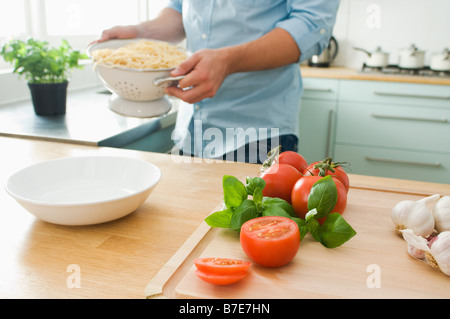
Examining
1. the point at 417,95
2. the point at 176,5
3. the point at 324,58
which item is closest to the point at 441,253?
the point at 176,5

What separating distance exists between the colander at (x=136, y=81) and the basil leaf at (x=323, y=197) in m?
0.45

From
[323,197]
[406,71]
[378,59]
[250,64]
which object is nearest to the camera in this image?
[323,197]

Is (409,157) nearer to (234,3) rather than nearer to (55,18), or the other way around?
(234,3)

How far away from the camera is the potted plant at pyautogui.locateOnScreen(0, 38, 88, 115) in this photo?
64.2 inches

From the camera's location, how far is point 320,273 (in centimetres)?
61


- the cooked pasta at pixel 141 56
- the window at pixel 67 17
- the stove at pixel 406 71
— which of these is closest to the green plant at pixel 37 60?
the window at pixel 67 17

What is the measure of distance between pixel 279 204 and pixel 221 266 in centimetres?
19

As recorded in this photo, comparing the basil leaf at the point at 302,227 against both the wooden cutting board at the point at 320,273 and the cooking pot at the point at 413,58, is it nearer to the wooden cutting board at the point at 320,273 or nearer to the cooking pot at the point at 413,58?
the wooden cutting board at the point at 320,273

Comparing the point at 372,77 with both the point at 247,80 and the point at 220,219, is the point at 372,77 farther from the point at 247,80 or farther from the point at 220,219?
the point at 220,219

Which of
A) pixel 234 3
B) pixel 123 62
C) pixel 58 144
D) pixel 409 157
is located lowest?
pixel 409 157
